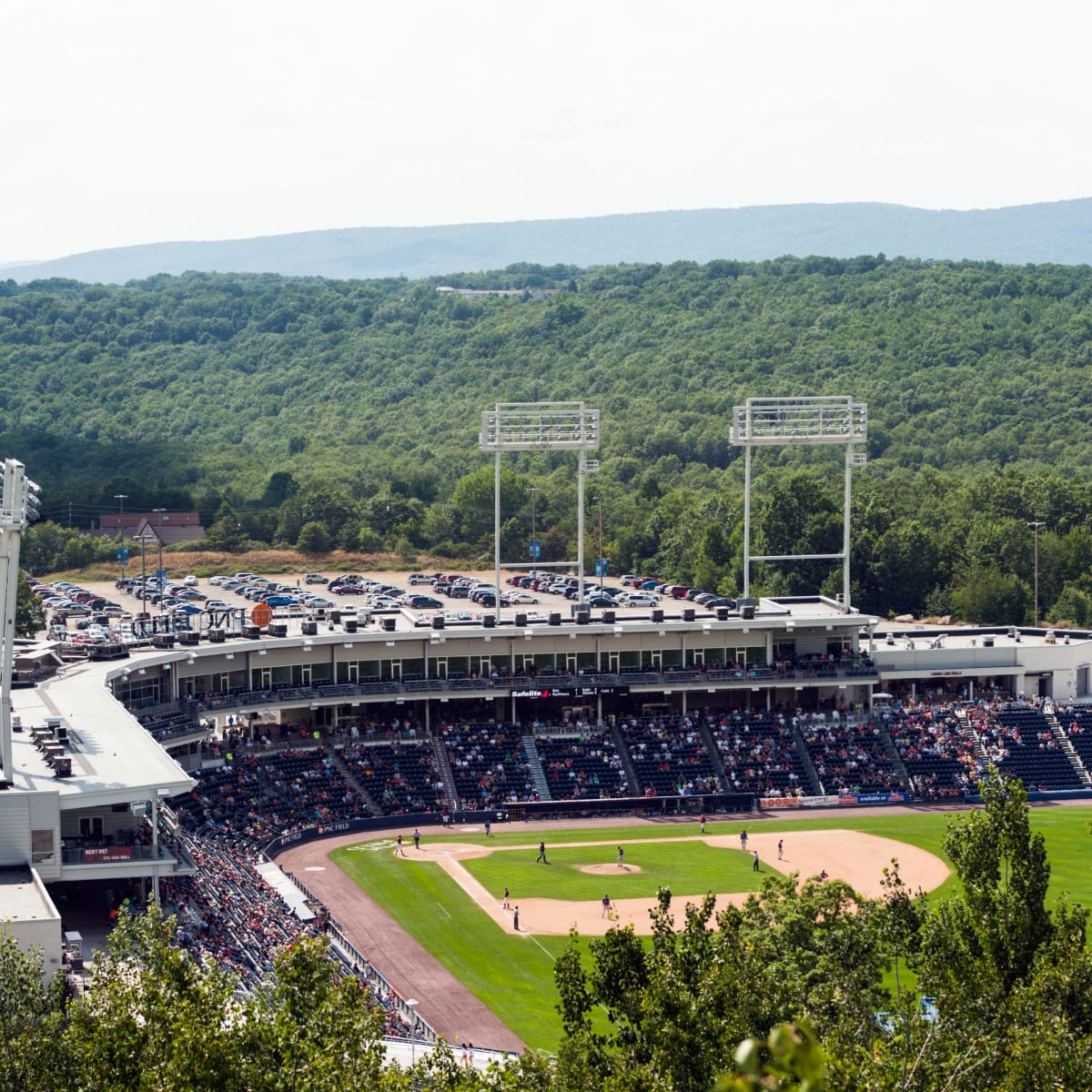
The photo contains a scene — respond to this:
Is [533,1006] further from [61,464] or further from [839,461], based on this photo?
[61,464]

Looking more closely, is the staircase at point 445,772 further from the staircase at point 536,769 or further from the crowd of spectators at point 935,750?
the crowd of spectators at point 935,750

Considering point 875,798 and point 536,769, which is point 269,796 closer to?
point 536,769

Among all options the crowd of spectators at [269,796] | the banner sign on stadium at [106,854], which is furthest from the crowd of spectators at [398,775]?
the banner sign on stadium at [106,854]

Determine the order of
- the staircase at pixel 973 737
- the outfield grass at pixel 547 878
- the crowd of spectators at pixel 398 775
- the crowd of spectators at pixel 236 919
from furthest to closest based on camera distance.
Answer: the staircase at pixel 973 737, the crowd of spectators at pixel 398 775, the outfield grass at pixel 547 878, the crowd of spectators at pixel 236 919

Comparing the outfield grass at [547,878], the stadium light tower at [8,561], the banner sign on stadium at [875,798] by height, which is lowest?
the banner sign on stadium at [875,798]

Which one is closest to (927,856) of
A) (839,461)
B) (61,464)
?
(839,461)

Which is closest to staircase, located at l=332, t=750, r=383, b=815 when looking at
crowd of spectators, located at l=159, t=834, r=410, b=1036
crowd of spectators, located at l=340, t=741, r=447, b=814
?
crowd of spectators, located at l=340, t=741, r=447, b=814
